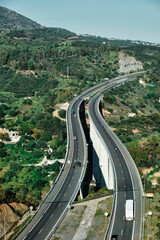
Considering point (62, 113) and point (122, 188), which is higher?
point (62, 113)

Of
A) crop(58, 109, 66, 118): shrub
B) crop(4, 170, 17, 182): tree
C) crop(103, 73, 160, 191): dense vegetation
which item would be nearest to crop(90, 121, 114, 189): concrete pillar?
crop(103, 73, 160, 191): dense vegetation

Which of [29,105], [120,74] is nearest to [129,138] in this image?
[29,105]

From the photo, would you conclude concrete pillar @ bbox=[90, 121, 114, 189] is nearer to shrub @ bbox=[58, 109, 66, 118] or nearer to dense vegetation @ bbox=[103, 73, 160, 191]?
dense vegetation @ bbox=[103, 73, 160, 191]

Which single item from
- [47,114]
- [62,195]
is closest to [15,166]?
[62,195]

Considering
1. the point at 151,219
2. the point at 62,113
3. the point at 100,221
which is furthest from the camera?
the point at 62,113

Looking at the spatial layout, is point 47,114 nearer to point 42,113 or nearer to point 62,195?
point 42,113

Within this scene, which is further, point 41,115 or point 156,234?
point 41,115

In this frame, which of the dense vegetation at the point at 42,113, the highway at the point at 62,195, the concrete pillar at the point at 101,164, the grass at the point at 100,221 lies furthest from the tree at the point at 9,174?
the grass at the point at 100,221

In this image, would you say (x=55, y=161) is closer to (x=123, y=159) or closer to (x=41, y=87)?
(x=123, y=159)
